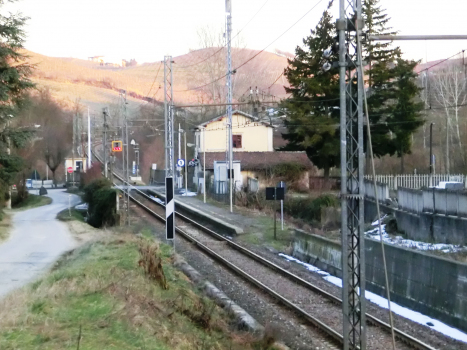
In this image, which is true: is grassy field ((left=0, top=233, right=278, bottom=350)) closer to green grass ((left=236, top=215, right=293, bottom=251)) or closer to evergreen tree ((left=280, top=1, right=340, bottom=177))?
green grass ((left=236, top=215, right=293, bottom=251))

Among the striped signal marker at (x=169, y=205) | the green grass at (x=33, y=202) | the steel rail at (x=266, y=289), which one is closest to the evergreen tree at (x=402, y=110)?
the steel rail at (x=266, y=289)

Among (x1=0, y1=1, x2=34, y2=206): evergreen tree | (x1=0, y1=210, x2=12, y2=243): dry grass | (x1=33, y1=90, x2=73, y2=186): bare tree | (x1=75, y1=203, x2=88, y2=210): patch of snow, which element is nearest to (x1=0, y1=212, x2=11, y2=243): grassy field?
(x1=0, y1=210, x2=12, y2=243): dry grass

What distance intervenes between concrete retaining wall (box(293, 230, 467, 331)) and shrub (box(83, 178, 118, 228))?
22.4 metres

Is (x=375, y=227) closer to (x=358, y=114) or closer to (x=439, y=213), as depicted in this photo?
(x=439, y=213)

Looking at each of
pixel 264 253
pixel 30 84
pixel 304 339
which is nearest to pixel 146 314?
pixel 304 339

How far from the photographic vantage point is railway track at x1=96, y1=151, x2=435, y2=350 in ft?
36.7

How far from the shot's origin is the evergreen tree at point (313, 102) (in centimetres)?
4650

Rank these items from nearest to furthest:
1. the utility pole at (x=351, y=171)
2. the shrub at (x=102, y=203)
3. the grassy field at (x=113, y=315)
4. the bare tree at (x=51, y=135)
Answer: the grassy field at (x=113, y=315), the utility pole at (x=351, y=171), the shrub at (x=102, y=203), the bare tree at (x=51, y=135)

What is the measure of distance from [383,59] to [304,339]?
36041mm

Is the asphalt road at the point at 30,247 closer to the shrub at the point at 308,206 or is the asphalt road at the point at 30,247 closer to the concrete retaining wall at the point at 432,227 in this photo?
the concrete retaining wall at the point at 432,227

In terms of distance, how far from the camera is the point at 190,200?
148ft

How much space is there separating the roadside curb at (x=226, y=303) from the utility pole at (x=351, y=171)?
1831mm

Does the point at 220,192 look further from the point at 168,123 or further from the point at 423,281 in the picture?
the point at 423,281

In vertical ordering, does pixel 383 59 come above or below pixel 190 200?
above
